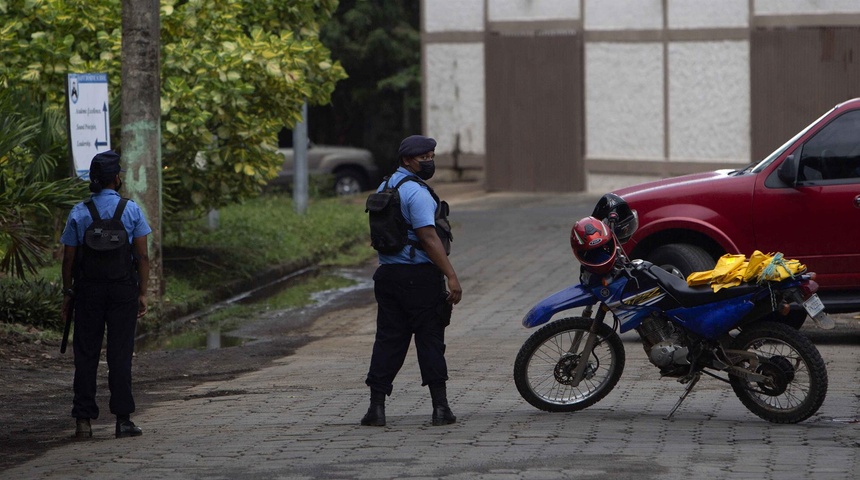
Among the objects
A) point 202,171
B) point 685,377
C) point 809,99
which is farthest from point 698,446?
point 809,99

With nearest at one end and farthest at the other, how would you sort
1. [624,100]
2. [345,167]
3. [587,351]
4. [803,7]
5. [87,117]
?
[587,351]
[87,117]
[803,7]
[624,100]
[345,167]

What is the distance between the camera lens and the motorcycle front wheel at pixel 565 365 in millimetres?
8367

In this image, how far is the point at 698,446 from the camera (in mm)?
7191

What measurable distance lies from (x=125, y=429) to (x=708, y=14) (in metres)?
20.2

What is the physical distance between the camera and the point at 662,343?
8.29 m

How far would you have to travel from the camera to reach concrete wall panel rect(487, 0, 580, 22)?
27781 millimetres

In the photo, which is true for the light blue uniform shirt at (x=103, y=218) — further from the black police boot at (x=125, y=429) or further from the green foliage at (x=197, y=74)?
the green foliage at (x=197, y=74)

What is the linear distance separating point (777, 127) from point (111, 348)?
19750mm

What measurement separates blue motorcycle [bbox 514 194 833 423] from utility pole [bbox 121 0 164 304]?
240 inches

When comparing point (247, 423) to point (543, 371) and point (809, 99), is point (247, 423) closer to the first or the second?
point (543, 371)

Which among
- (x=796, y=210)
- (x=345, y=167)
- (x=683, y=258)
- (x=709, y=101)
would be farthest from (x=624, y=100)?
(x=796, y=210)

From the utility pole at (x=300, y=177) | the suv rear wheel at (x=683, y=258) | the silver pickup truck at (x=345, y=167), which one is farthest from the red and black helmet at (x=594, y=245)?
the silver pickup truck at (x=345, y=167)

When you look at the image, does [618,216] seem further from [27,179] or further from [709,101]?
[709,101]

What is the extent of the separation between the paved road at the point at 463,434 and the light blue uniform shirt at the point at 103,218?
1192 mm
